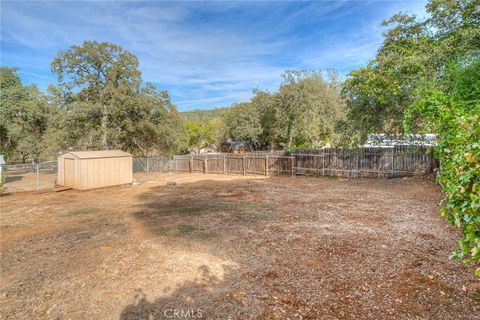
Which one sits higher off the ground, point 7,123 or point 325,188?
point 7,123

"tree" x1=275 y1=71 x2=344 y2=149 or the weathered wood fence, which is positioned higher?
"tree" x1=275 y1=71 x2=344 y2=149

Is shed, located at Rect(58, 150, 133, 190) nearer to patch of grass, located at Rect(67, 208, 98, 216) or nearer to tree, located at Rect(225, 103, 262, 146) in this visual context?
patch of grass, located at Rect(67, 208, 98, 216)

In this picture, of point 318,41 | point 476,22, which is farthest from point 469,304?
point 318,41

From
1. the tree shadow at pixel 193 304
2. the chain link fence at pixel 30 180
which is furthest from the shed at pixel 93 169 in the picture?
the tree shadow at pixel 193 304

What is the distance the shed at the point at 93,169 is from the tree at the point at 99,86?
4.95m

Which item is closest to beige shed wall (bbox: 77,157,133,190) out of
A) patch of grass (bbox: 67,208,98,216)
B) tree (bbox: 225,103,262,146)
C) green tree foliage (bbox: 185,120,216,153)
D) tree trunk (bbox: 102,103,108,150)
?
patch of grass (bbox: 67,208,98,216)

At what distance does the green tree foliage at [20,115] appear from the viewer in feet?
61.4

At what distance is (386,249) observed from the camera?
4.33 m

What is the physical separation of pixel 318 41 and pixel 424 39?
27.4ft

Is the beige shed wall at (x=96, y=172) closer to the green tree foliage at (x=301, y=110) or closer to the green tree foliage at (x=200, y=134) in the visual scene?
the green tree foliage at (x=301, y=110)

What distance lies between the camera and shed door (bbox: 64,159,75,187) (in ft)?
38.7

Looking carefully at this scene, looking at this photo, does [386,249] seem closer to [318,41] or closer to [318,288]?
[318,288]

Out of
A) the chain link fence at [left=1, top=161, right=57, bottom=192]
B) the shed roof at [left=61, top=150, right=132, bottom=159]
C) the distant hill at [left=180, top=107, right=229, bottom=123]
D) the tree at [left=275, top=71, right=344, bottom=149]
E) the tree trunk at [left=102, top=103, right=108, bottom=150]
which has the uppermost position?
the distant hill at [left=180, top=107, right=229, bottom=123]

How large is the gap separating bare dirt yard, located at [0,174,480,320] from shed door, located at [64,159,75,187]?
4.44 meters
